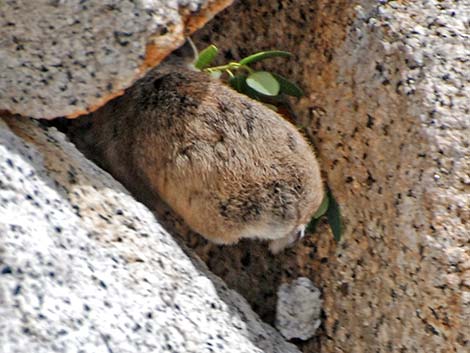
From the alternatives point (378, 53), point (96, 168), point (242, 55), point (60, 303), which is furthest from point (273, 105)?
point (60, 303)

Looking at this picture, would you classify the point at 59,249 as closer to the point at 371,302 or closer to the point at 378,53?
the point at 371,302

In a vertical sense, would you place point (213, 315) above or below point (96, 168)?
below

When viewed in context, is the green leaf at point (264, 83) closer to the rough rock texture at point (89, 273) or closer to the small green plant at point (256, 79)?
the small green plant at point (256, 79)

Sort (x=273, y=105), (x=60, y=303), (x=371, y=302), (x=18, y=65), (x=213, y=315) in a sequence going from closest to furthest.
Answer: (x=60, y=303) < (x=18, y=65) < (x=213, y=315) < (x=371, y=302) < (x=273, y=105)

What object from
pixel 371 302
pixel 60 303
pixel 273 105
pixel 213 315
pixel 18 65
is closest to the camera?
pixel 60 303

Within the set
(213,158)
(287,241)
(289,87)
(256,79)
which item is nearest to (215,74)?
(256,79)
